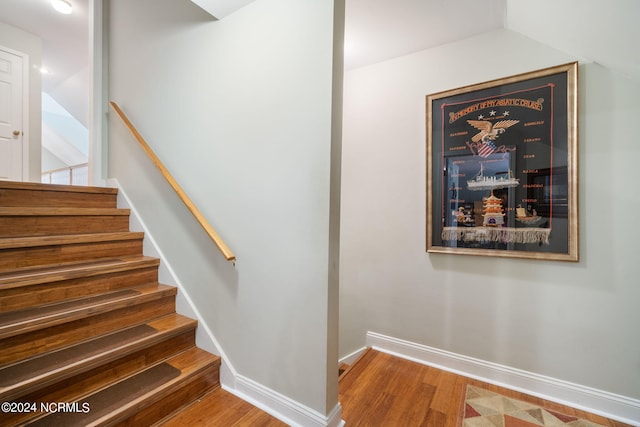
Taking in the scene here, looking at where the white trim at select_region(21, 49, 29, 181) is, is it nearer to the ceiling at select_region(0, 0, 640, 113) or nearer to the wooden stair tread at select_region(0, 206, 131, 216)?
the ceiling at select_region(0, 0, 640, 113)

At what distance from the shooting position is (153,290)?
191 cm

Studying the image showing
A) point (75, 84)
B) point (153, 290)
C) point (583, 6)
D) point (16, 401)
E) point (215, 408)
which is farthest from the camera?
point (75, 84)

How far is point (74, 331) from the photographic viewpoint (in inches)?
59.6

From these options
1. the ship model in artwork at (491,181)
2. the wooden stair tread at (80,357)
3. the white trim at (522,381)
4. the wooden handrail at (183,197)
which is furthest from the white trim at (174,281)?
the ship model in artwork at (491,181)

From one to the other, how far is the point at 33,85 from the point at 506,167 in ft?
17.8

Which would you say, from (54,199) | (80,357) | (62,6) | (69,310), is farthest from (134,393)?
(62,6)

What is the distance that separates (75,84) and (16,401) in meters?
5.02

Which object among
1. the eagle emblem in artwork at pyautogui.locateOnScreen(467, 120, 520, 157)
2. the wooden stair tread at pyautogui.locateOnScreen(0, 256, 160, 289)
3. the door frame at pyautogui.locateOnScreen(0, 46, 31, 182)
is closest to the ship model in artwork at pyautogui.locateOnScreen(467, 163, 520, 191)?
the eagle emblem in artwork at pyautogui.locateOnScreen(467, 120, 520, 157)

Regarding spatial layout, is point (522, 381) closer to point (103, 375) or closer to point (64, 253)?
point (103, 375)

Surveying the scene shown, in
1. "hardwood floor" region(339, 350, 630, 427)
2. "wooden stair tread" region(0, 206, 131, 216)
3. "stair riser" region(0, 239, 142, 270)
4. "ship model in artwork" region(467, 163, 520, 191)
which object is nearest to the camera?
"hardwood floor" region(339, 350, 630, 427)

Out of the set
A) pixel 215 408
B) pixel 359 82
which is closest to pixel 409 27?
pixel 359 82

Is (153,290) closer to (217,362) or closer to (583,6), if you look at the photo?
(217,362)

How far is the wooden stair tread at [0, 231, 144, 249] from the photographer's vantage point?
1636 mm

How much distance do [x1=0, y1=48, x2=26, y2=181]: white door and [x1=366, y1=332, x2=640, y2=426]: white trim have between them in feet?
15.4
